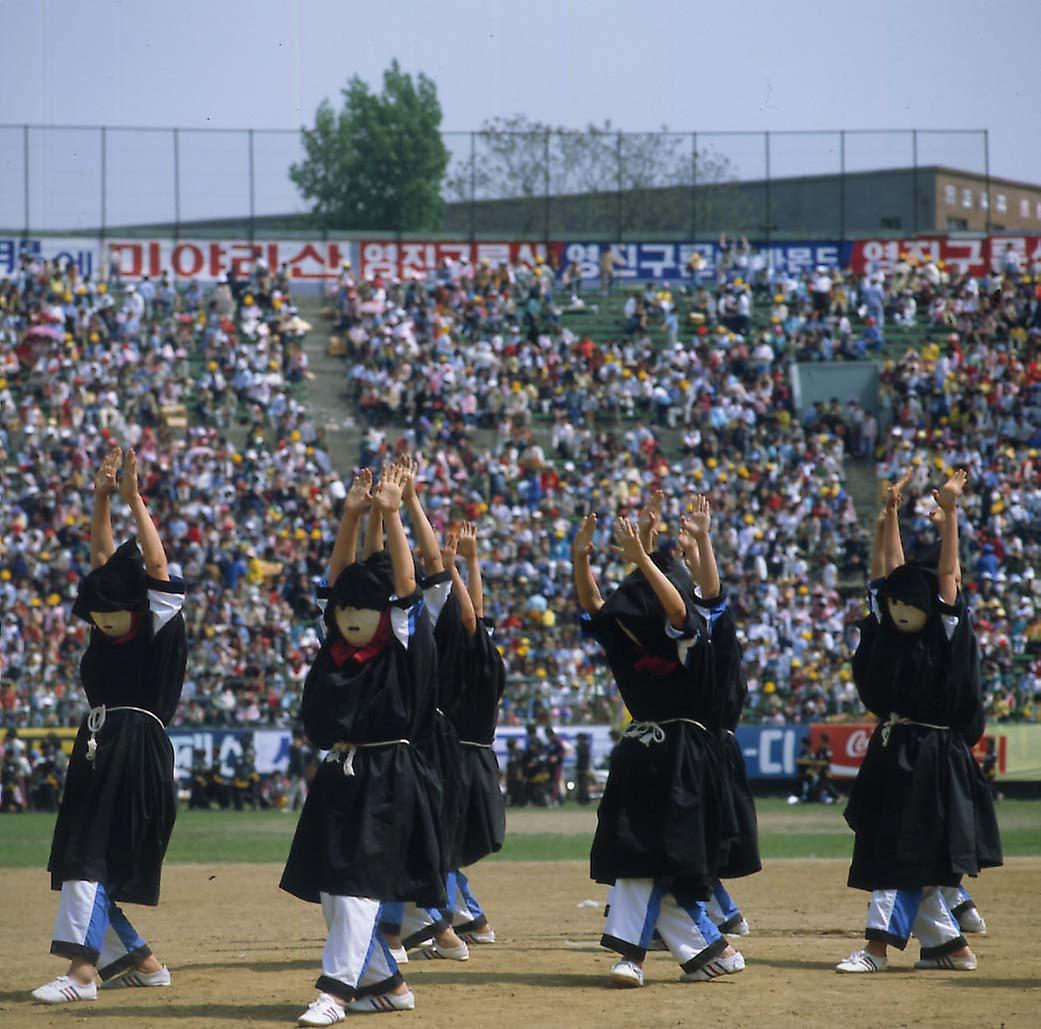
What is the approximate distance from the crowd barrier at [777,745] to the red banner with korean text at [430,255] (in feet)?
57.8

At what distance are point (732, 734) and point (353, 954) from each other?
3212 mm

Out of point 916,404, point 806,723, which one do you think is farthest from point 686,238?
point 806,723

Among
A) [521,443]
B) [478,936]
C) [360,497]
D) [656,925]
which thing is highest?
[521,443]

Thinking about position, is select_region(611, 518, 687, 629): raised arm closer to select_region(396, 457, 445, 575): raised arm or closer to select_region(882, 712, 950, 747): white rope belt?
select_region(396, 457, 445, 575): raised arm

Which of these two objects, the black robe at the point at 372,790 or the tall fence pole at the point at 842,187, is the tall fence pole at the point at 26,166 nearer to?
the tall fence pole at the point at 842,187

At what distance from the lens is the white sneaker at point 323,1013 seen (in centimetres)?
786

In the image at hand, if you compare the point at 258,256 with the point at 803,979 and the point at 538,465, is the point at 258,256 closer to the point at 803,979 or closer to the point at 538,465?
the point at 538,465

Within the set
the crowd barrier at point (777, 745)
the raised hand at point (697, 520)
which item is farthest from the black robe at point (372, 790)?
the crowd barrier at point (777, 745)

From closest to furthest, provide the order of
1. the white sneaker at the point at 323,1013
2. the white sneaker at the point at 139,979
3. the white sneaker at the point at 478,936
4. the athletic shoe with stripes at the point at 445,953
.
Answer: the white sneaker at the point at 323,1013 < the white sneaker at the point at 139,979 < the athletic shoe with stripes at the point at 445,953 < the white sneaker at the point at 478,936

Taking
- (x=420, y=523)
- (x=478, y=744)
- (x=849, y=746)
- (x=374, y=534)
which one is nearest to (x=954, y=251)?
(x=849, y=746)

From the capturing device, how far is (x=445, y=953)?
10391mm

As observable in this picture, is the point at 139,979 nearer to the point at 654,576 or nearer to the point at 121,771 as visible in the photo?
the point at 121,771

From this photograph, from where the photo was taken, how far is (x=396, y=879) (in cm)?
821

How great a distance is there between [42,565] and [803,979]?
22883mm
